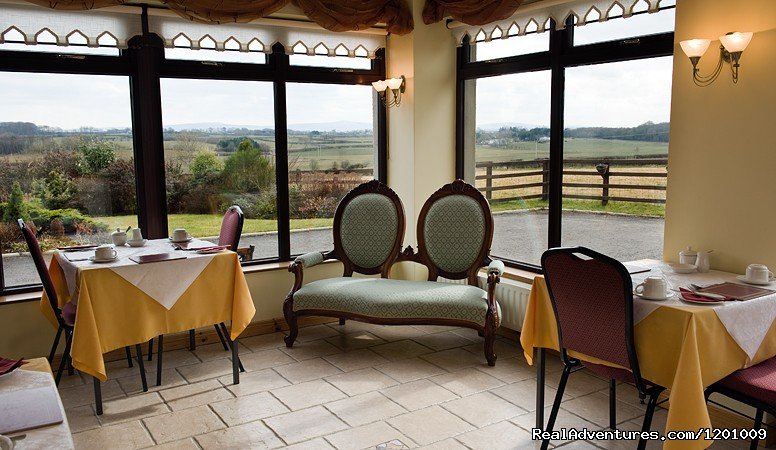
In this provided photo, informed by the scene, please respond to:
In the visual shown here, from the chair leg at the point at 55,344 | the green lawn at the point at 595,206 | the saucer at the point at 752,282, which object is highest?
the green lawn at the point at 595,206

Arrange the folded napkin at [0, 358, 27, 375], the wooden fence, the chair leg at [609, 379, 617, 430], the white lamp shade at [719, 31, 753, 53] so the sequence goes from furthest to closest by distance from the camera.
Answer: the wooden fence → the chair leg at [609, 379, 617, 430] → the white lamp shade at [719, 31, 753, 53] → the folded napkin at [0, 358, 27, 375]

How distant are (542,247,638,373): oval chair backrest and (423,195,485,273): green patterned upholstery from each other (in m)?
1.78

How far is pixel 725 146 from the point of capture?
3.26 meters

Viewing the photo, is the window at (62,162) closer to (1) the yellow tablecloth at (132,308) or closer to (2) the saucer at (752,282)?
(1) the yellow tablecloth at (132,308)

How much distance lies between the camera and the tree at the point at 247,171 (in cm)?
488

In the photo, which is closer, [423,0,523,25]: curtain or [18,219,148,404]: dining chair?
[18,219,148,404]: dining chair

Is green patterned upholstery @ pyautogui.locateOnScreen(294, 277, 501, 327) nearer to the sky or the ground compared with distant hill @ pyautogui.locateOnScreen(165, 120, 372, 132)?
nearer to the ground

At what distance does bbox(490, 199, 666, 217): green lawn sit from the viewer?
3886mm

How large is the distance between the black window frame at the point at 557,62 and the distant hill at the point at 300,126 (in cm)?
94

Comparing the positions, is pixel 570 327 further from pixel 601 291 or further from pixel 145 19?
pixel 145 19

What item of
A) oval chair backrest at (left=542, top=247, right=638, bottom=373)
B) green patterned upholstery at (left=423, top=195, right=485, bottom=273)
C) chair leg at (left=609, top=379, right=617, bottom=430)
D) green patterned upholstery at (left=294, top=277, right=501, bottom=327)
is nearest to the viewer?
oval chair backrest at (left=542, top=247, right=638, bottom=373)

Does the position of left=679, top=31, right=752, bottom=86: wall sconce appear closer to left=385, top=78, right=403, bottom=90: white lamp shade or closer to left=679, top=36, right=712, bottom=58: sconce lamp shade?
left=679, top=36, right=712, bottom=58: sconce lamp shade

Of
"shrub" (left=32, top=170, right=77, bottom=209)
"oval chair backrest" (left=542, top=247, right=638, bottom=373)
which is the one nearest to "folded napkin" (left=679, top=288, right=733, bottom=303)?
"oval chair backrest" (left=542, top=247, right=638, bottom=373)

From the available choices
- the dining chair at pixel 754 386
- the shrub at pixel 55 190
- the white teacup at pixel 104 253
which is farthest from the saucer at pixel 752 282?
the shrub at pixel 55 190
